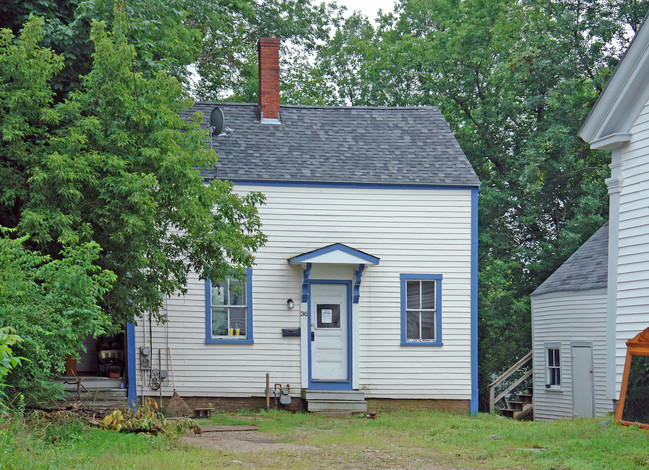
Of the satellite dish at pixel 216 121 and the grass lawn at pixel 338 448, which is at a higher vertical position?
the satellite dish at pixel 216 121

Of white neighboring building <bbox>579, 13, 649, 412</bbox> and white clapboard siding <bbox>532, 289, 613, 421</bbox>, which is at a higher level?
white neighboring building <bbox>579, 13, 649, 412</bbox>

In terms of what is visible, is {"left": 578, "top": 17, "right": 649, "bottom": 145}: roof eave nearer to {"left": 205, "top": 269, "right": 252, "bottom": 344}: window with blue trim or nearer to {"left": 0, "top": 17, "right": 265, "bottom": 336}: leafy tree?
{"left": 0, "top": 17, "right": 265, "bottom": 336}: leafy tree

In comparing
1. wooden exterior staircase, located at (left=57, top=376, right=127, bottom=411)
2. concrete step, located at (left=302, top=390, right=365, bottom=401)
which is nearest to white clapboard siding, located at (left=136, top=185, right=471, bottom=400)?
concrete step, located at (left=302, top=390, right=365, bottom=401)

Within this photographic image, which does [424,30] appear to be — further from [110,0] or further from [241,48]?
[110,0]

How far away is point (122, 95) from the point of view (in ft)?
41.9

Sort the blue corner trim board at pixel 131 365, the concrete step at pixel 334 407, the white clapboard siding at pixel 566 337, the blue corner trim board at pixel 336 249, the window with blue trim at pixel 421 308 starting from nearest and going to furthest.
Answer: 1. the concrete step at pixel 334 407
2. the blue corner trim board at pixel 131 365
3. the blue corner trim board at pixel 336 249
4. the window with blue trim at pixel 421 308
5. the white clapboard siding at pixel 566 337

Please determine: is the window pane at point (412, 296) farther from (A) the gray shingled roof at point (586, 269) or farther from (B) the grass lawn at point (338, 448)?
(A) the gray shingled roof at point (586, 269)

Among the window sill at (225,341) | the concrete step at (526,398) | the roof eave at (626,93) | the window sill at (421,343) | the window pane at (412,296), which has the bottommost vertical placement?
the concrete step at (526,398)

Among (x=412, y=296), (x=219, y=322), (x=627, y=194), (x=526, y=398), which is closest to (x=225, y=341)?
(x=219, y=322)

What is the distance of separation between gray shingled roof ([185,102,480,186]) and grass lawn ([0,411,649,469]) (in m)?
6.16

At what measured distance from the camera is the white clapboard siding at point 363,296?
681 inches

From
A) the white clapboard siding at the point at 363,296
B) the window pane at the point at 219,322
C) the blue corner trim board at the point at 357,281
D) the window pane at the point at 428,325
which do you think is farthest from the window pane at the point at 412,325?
the window pane at the point at 219,322

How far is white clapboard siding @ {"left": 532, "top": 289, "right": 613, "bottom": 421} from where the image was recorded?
66.7ft

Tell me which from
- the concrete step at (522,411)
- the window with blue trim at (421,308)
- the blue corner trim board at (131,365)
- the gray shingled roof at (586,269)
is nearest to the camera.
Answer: the blue corner trim board at (131,365)
